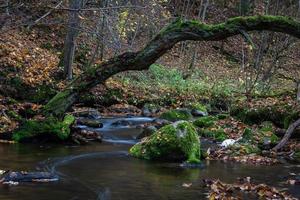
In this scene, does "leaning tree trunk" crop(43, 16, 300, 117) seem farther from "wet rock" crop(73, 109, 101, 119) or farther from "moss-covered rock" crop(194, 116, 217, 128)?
"moss-covered rock" crop(194, 116, 217, 128)

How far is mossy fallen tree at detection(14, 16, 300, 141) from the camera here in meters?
13.4

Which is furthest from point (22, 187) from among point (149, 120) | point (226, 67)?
point (226, 67)

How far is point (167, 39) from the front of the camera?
1380 centimetres

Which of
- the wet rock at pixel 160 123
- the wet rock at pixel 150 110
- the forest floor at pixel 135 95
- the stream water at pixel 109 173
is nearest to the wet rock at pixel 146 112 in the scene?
the wet rock at pixel 150 110

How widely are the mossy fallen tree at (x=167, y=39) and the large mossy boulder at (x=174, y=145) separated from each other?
2612 millimetres

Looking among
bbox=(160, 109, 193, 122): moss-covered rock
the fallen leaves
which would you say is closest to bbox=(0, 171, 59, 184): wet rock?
the fallen leaves

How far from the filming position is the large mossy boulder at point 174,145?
12.0 m

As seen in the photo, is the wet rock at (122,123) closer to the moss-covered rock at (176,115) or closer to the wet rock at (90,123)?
the wet rock at (90,123)

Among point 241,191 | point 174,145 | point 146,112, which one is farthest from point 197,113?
point 241,191

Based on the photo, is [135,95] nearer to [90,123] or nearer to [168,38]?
[90,123]

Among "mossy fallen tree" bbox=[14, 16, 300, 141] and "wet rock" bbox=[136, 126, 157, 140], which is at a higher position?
"mossy fallen tree" bbox=[14, 16, 300, 141]

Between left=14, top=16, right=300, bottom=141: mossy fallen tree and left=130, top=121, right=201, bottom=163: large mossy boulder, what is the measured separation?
2.61m

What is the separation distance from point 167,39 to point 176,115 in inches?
229

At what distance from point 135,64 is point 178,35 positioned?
1428mm
